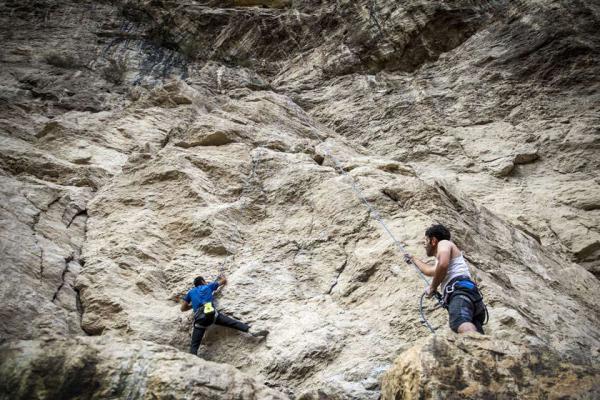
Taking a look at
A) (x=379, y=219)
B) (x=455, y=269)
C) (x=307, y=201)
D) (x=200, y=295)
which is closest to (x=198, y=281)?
(x=200, y=295)

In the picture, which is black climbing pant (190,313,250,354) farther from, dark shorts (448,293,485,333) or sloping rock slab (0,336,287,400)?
dark shorts (448,293,485,333)

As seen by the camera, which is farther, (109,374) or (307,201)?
(307,201)

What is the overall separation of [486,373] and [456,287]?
110 centimetres

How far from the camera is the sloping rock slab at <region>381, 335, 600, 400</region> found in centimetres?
344

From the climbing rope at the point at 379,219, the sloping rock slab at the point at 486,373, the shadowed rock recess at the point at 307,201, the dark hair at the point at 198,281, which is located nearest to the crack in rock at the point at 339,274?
the shadowed rock recess at the point at 307,201

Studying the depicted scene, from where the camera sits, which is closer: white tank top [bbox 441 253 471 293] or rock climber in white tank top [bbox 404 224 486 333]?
rock climber in white tank top [bbox 404 224 486 333]

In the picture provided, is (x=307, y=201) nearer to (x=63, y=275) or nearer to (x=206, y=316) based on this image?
(x=206, y=316)

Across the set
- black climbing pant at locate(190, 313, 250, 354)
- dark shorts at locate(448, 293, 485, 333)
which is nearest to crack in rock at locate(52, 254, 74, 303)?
black climbing pant at locate(190, 313, 250, 354)

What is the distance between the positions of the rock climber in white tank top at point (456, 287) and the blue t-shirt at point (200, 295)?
2880 mm

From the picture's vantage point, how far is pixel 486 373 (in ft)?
11.7

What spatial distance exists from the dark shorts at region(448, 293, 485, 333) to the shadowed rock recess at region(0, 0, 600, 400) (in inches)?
9.2

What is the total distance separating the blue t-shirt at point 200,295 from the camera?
5.91 meters

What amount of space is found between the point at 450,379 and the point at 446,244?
1.60 metres

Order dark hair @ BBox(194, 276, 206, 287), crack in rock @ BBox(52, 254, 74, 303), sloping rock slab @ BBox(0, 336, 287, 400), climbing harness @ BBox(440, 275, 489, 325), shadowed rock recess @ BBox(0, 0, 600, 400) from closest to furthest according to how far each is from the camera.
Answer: sloping rock slab @ BBox(0, 336, 287, 400) < shadowed rock recess @ BBox(0, 0, 600, 400) < climbing harness @ BBox(440, 275, 489, 325) < crack in rock @ BBox(52, 254, 74, 303) < dark hair @ BBox(194, 276, 206, 287)
